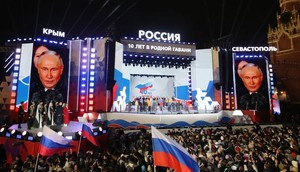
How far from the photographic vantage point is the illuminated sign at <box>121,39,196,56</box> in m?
28.1

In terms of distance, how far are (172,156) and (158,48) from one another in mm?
23786

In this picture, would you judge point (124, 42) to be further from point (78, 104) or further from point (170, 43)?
point (78, 104)

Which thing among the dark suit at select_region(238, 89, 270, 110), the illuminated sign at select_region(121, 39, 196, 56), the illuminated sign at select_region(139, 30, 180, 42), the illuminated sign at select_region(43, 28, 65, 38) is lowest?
the dark suit at select_region(238, 89, 270, 110)

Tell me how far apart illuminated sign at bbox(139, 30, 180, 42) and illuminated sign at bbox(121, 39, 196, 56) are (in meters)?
0.83

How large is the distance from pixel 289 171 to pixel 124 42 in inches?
894

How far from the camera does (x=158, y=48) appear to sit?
29.1m

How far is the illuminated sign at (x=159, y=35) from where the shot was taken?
2933 centimetres

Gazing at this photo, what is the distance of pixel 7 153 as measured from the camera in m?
15.0

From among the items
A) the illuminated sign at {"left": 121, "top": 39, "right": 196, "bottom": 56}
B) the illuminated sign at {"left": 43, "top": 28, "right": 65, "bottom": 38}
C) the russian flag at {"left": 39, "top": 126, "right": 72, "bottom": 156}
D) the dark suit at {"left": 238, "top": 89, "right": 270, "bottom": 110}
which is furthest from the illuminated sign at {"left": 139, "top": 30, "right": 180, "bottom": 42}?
the russian flag at {"left": 39, "top": 126, "right": 72, "bottom": 156}

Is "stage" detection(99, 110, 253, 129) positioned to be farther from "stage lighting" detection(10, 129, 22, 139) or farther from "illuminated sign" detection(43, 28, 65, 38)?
"stage lighting" detection(10, 129, 22, 139)

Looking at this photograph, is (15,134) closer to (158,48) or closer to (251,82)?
(158,48)

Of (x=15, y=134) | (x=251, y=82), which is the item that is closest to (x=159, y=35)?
(x=251, y=82)

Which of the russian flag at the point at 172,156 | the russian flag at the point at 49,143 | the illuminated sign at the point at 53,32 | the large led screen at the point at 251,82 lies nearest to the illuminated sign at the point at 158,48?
the illuminated sign at the point at 53,32

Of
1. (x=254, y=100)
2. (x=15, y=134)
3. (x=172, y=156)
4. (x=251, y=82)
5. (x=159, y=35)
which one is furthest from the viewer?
(x=251, y=82)
